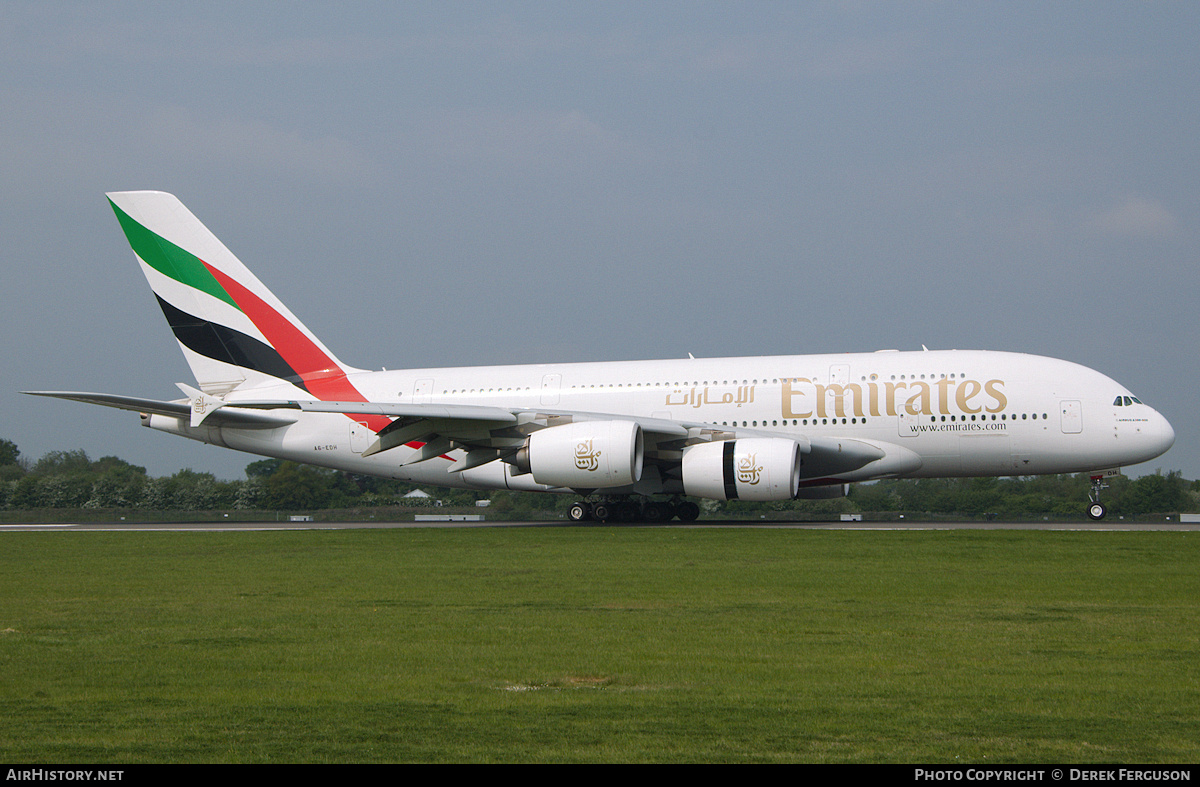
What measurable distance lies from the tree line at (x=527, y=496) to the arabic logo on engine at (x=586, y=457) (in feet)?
31.9

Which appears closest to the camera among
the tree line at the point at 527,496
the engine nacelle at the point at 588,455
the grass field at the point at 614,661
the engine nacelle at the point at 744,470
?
the grass field at the point at 614,661

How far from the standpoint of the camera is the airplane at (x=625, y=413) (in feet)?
79.5

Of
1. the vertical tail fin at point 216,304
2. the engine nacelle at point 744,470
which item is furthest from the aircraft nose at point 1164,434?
the vertical tail fin at point 216,304

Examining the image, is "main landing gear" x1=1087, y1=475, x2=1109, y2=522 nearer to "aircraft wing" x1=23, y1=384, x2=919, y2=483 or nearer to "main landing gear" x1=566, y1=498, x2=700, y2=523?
"aircraft wing" x1=23, y1=384, x2=919, y2=483

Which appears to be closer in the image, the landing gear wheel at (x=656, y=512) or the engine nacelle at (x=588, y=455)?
the engine nacelle at (x=588, y=455)

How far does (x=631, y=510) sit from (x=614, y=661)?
760 inches

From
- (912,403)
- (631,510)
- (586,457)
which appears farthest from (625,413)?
(912,403)

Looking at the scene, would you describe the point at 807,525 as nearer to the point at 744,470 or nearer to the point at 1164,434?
the point at 744,470

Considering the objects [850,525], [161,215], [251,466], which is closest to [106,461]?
[251,466]

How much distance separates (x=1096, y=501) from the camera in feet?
83.3

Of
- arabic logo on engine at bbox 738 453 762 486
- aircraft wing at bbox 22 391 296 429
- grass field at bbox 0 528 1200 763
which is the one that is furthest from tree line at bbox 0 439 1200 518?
grass field at bbox 0 528 1200 763

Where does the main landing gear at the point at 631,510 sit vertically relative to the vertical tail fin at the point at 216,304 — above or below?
below

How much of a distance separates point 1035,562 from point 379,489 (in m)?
38.5

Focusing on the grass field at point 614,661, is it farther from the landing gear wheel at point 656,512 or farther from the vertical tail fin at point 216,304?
the vertical tail fin at point 216,304
